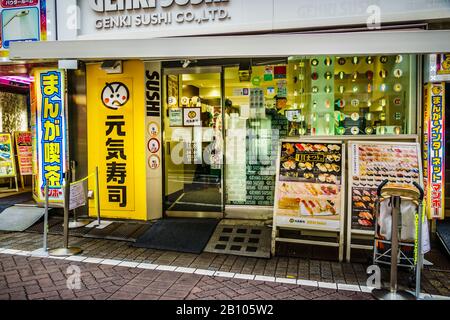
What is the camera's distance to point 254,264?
5602 mm

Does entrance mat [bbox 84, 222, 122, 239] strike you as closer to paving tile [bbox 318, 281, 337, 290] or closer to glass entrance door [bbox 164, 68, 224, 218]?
glass entrance door [bbox 164, 68, 224, 218]

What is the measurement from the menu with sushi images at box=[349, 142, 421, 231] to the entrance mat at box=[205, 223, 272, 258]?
5.10 feet

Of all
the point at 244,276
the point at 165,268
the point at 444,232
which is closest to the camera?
the point at 244,276

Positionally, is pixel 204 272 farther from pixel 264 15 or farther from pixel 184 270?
pixel 264 15

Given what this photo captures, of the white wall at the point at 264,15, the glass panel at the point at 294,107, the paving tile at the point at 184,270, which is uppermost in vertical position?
the white wall at the point at 264,15

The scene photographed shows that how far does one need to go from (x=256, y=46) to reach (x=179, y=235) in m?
3.63

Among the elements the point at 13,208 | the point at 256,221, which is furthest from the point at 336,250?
the point at 13,208

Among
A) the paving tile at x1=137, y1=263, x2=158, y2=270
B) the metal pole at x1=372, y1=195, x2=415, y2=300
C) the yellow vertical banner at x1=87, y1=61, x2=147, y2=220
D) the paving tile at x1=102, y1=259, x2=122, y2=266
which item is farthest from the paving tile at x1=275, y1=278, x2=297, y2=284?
the yellow vertical banner at x1=87, y1=61, x2=147, y2=220

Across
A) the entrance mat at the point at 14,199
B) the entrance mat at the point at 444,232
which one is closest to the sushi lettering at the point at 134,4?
the entrance mat at the point at 14,199

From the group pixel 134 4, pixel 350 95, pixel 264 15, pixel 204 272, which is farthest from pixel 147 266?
pixel 134 4

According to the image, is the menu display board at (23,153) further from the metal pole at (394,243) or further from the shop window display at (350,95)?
the metal pole at (394,243)

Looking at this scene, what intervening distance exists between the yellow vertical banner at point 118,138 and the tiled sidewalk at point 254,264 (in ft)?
4.91

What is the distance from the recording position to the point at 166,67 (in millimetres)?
7965

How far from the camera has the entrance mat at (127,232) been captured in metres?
6.81
